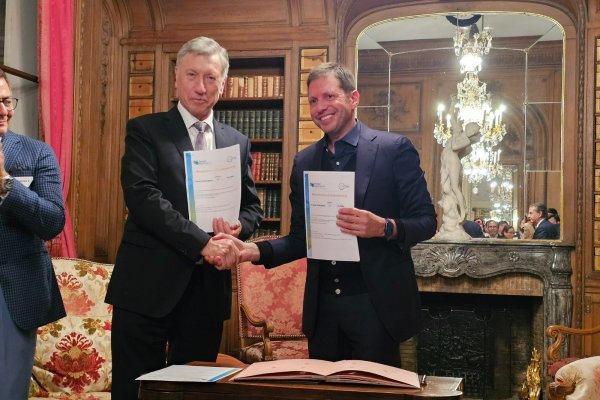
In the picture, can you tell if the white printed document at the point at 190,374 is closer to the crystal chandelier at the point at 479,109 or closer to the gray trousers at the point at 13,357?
the gray trousers at the point at 13,357

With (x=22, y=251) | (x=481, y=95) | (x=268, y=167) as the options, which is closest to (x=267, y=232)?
(x=268, y=167)

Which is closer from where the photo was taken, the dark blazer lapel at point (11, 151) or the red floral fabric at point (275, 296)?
the dark blazer lapel at point (11, 151)

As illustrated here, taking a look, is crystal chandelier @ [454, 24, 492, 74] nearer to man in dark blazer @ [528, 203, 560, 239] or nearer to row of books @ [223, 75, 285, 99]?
man in dark blazer @ [528, 203, 560, 239]

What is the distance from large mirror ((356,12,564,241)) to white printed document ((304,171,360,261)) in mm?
3351

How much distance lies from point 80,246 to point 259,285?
3.88 ft

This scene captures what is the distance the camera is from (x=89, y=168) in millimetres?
4648

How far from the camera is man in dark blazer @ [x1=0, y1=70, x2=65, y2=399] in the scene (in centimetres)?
191

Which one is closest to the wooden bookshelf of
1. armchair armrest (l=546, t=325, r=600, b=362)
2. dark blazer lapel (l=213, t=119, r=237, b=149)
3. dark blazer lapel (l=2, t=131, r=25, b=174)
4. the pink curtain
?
the pink curtain

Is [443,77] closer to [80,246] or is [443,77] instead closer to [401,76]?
[401,76]

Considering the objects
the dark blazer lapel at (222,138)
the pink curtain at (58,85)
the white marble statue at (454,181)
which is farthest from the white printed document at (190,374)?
the white marble statue at (454,181)

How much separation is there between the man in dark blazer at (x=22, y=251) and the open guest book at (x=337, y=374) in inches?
24.9

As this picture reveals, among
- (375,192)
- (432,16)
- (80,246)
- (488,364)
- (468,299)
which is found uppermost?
(432,16)

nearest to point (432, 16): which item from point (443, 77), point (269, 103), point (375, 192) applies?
point (443, 77)

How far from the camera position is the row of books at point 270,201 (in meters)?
5.46
